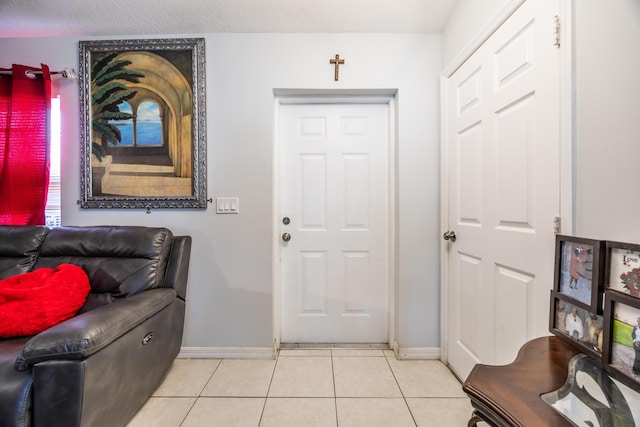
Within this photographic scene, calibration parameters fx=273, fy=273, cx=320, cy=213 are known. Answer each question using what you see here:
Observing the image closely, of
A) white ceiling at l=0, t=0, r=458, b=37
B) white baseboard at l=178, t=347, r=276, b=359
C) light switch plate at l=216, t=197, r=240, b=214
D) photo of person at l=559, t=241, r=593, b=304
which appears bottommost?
white baseboard at l=178, t=347, r=276, b=359

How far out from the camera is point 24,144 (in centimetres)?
190

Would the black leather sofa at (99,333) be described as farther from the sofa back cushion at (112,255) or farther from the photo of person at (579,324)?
the photo of person at (579,324)

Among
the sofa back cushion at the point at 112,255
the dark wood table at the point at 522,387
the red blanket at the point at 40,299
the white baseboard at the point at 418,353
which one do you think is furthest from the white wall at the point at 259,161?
the dark wood table at the point at 522,387

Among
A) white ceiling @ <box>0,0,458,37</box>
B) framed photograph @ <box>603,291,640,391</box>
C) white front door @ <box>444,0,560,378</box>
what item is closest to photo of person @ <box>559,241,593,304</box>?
framed photograph @ <box>603,291,640,391</box>

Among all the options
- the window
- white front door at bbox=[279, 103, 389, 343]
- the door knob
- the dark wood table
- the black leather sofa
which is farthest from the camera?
white front door at bbox=[279, 103, 389, 343]

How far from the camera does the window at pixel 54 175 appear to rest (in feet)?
6.50

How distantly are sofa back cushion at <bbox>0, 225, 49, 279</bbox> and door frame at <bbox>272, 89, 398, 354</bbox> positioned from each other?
4.78ft

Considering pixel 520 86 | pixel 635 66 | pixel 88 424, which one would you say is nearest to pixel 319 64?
pixel 520 86

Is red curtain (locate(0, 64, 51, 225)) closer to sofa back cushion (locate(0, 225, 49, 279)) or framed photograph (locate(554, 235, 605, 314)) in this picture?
sofa back cushion (locate(0, 225, 49, 279))

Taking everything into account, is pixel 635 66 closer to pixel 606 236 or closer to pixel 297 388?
pixel 606 236

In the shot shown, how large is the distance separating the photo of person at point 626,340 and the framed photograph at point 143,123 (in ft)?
6.68

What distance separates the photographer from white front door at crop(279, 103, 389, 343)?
2.11m

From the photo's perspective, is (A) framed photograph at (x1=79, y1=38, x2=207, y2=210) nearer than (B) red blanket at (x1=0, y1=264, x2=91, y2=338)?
No

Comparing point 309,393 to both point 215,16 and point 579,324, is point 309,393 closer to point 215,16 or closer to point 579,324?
point 579,324
